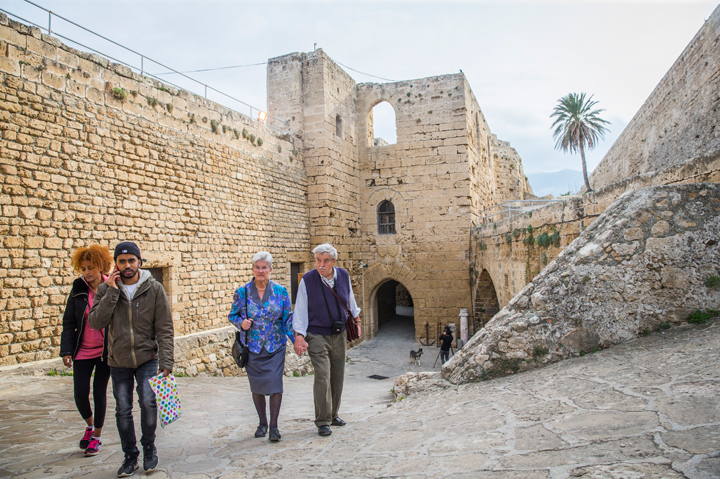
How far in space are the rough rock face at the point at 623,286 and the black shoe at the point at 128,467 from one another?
2.92 meters

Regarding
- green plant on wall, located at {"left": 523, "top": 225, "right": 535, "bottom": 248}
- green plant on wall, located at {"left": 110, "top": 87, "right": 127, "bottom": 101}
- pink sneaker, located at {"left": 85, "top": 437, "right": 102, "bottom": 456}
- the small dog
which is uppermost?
green plant on wall, located at {"left": 110, "top": 87, "right": 127, "bottom": 101}

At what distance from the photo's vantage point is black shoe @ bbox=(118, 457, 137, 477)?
9.25 ft

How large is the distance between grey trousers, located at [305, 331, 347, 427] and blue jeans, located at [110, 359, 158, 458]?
47.5 inches

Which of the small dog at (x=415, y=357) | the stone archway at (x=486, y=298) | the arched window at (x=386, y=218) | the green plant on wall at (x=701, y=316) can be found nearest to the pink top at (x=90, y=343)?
the green plant on wall at (x=701, y=316)

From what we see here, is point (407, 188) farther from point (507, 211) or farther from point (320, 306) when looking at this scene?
point (320, 306)

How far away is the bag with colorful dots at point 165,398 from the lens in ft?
9.87

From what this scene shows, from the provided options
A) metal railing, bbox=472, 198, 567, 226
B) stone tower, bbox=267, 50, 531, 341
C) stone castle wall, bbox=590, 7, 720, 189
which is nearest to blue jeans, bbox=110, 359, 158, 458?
metal railing, bbox=472, 198, 567, 226

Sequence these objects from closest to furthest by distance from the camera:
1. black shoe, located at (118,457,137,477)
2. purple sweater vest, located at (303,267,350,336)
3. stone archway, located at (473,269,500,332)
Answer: black shoe, located at (118,457,137,477), purple sweater vest, located at (303,267,350,336), stone archway, located at (473,269,500,332)

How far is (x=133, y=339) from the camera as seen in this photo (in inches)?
118

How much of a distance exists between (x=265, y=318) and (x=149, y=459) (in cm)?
127

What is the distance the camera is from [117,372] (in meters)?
3.03

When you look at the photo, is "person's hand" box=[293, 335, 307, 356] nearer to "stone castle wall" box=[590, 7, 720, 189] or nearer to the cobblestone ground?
the cobblestone ground

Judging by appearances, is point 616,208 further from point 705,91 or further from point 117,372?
point 705,91

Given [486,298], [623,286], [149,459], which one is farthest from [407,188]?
[149,459]
